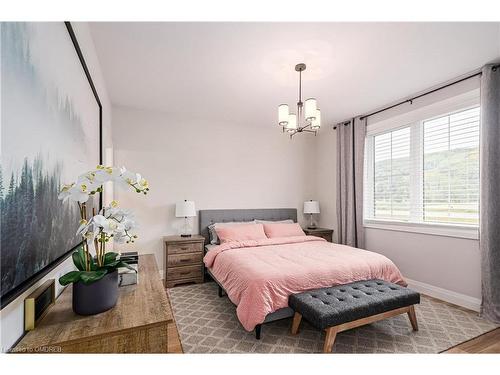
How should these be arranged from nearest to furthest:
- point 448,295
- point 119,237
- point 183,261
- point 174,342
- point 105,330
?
1. point 105,330
2. point 119,237
3. point 174,342
4. point 448,295
5. point 183,261

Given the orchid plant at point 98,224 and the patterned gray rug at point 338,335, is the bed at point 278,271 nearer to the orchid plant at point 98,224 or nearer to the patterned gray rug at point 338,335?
the patterned gray rug at point 338,335

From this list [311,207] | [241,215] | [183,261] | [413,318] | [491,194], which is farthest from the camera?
[311,207]

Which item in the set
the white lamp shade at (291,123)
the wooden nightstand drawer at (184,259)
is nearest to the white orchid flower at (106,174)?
the white lamp shade at (291,123)

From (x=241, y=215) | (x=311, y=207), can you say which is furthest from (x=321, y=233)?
(x=241, y=215)

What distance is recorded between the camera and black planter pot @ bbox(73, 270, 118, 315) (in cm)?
101

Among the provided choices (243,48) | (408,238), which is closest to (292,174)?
(408,238)

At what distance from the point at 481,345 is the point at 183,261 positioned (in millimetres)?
3258

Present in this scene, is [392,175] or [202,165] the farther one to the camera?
[202,165]

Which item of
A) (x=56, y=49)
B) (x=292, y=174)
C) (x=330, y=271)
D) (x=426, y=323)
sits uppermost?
(x=56, y=49)

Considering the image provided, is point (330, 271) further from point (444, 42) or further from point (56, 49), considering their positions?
point (56, 49)

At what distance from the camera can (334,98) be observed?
11.1ft

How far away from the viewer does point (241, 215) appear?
173 inches

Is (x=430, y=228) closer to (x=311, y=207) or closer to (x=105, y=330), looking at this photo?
(x=311, y=207)
